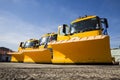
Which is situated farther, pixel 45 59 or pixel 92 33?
pixel 45 59

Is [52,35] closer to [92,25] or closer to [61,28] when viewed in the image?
[61,28]

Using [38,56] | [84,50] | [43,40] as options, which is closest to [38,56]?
[38,56]

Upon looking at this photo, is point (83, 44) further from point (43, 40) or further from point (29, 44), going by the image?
point (29, 44)

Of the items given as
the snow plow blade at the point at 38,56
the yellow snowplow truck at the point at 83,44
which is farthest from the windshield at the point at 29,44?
the yellow snowplow truck at the point at 83,44

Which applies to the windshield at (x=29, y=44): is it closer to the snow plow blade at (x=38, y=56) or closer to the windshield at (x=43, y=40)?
the windshield at (x=43, y=40)

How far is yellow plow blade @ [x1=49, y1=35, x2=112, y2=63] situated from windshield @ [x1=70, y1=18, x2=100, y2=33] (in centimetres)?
90

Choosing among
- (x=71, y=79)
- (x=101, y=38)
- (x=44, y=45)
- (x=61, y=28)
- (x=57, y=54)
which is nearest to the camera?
(x=71, y=79)

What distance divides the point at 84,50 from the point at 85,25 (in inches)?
56.6

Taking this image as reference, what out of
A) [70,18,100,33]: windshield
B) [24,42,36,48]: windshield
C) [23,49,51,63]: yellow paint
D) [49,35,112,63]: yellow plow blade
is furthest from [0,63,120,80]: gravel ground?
[24,42,36,48]: windshield

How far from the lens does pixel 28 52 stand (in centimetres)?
1061

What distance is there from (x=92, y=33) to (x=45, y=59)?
3391mm

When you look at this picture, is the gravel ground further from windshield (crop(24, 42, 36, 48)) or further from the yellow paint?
windshield (crop(24, 42, 36, 48))

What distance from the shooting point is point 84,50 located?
245 inches

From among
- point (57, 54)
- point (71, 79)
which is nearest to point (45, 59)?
point (57, 54)
